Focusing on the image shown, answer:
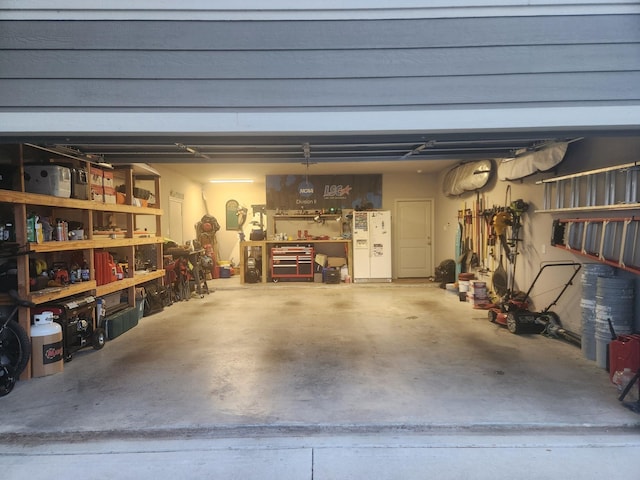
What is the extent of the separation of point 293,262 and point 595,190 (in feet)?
21.5

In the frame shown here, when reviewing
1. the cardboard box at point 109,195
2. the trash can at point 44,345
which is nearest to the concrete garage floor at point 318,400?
the trash can at point 44,345

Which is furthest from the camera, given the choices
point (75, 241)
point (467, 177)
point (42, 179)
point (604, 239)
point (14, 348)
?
point (467, 177)

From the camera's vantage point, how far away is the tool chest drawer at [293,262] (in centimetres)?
946

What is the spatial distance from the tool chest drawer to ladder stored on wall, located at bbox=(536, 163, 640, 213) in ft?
18.3

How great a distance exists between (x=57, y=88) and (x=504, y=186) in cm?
605

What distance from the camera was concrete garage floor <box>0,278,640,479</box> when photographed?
2.49 m

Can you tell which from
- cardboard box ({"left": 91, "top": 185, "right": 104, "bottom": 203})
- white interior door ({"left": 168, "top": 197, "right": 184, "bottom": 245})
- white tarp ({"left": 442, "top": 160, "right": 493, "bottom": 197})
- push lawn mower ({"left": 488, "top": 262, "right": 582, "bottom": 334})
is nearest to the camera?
push lawn mower ({"left": 488, "top": 262, "right": 582, "bottom": 334})

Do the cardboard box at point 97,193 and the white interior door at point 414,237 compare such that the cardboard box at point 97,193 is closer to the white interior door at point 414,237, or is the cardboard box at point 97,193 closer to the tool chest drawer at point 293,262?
the tool chest drawer at point 293,262

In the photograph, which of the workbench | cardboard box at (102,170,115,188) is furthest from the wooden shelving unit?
the workbench

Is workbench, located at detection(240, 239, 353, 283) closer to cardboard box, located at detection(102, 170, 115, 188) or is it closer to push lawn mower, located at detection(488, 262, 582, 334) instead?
cardboard box, located at detection(102, 170, 115, 188)

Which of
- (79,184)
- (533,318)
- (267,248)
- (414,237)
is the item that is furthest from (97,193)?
(414,237)

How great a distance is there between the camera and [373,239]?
9.35 metres

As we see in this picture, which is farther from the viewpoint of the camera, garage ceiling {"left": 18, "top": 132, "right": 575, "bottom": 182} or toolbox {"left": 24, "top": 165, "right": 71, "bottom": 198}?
toolbox {"left": 24, "top": 165, "right": 71, "bottom": 198}

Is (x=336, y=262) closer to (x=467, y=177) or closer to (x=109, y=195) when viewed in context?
(x=467, y=177)
